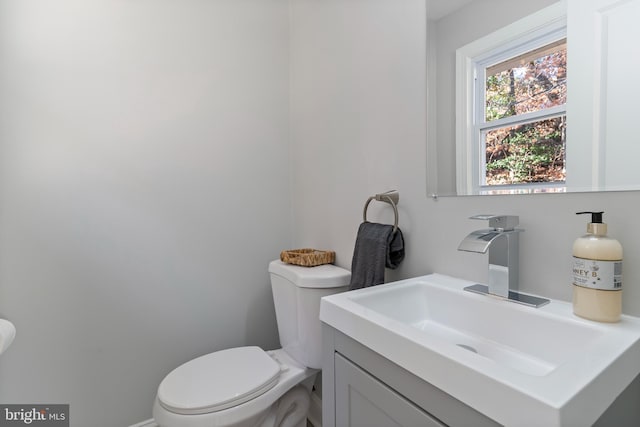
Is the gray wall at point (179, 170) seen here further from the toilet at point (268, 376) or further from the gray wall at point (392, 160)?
the toilet at point (268, 376)

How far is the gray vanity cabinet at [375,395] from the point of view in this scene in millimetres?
472

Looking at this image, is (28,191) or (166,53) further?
(166,53)

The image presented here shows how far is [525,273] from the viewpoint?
2.46 feet

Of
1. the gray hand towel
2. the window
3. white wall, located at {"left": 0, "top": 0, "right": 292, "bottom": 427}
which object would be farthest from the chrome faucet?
white wall, located at {"left": 0, "top": 0, "right": 292, "bottom": 427}

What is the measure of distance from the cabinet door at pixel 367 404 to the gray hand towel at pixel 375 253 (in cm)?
36

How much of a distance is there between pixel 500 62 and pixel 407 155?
36 cm

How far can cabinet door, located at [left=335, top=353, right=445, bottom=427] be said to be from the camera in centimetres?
53

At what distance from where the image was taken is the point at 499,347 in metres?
0.69

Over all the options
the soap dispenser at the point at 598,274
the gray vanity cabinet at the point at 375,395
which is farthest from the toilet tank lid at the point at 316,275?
the soap dispenser at the point at 598,274

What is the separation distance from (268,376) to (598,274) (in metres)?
1.00

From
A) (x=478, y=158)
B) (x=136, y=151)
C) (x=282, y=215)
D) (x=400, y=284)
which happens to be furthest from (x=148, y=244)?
(x=478, y=158)

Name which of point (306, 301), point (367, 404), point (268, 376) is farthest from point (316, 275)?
point (367, 404)

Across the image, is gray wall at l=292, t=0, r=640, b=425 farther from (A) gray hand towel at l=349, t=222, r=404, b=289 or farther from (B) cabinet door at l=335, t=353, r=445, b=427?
(B) cabinet door at l=335, t=353, r=445, b=427

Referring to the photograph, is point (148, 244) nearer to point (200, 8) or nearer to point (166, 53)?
point (166, 53)
